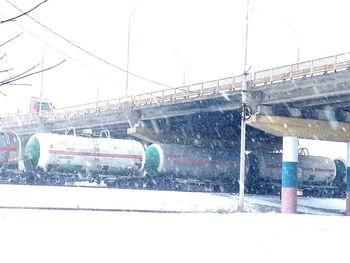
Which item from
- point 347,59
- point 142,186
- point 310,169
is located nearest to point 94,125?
point 142,186

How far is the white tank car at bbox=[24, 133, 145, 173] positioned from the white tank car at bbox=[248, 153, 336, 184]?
9902 millimetres

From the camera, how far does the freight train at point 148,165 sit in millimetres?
33875

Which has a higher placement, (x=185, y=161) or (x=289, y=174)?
(x=185, y=161)

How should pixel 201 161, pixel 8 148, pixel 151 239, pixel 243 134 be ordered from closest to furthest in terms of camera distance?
1. pixel 151 239
2. pixel 243 134
3. pixel 8 148
4. pixel 201 161

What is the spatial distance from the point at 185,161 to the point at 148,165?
9.17 ft

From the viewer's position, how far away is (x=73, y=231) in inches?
470

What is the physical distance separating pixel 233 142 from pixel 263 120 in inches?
635

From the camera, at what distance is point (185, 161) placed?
1503 inches

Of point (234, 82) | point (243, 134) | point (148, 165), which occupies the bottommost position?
point (148, 165)

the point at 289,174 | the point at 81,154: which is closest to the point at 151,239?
the point at 289,174

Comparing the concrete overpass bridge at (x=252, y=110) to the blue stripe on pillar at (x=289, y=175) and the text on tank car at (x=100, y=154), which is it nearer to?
the blue stripe on pillar at (x=289, y=175)

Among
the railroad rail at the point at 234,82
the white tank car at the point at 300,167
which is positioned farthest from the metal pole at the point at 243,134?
the white tank car at the point at 300,167

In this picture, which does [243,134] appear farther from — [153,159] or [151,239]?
[153,159]

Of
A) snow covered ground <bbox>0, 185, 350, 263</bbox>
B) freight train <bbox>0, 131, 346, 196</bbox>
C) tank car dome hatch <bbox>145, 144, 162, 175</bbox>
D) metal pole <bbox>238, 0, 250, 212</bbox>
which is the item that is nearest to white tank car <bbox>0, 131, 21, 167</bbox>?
freight train <bbox>0, 131, 346, 196</bbox>
